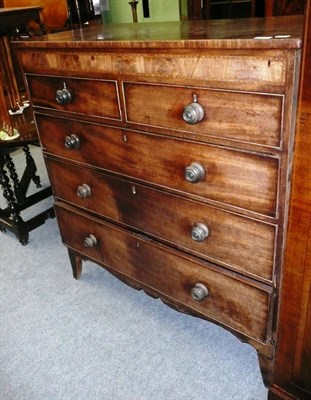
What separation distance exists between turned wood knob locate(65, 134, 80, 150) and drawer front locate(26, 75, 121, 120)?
96mm

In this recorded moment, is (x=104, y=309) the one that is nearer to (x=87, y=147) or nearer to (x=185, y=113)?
(x=87, y=147)

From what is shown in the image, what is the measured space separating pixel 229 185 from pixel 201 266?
0.32m

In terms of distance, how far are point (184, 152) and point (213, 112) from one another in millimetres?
162

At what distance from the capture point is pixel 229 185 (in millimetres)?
1021

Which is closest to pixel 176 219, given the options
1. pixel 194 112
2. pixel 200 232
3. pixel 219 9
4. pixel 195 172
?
pixel 200 232

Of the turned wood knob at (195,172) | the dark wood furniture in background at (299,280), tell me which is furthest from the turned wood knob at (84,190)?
the dark wood furniture in background at (299,280)

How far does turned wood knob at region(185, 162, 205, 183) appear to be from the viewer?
1050 millimetres

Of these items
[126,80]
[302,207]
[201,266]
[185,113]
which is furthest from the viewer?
[201,266]

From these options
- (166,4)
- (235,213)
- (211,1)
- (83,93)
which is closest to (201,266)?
(235,213)

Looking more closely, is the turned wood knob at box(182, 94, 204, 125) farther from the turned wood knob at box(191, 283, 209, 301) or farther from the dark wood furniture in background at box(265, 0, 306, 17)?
the dark wood furniture in background at box(265, 0, 306, 17)

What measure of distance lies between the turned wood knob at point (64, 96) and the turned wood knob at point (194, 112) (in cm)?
48

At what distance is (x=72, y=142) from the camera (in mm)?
1354

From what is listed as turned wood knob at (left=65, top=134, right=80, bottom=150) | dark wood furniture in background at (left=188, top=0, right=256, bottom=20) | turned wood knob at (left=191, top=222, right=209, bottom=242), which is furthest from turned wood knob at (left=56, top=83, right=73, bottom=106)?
Result: dark wood furniture in background at (left=188, top=0, right=256, bottom=20)

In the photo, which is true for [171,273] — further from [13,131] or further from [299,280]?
[13,131]
